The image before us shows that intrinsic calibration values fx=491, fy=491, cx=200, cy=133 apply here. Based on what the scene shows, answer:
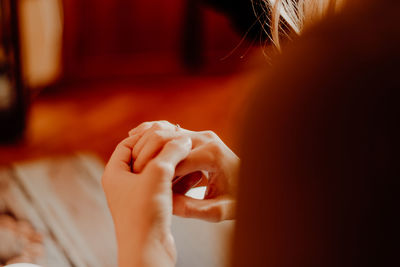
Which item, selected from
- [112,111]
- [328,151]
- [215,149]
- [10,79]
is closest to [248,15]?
[215,149]

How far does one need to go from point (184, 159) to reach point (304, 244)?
0.87ft

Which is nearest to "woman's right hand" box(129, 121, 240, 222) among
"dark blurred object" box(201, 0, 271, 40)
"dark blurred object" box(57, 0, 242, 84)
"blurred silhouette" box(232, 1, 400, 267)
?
"blurred silhouette" box(232, 1, 400, 267)

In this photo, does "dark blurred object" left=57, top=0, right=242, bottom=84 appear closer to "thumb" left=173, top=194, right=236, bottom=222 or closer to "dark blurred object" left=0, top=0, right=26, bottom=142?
"dark blurred object" left=0, top=0, right=26, bottom=142

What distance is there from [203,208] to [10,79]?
1.72m

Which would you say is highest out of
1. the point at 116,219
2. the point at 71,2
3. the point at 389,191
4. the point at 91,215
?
the point at 71,2

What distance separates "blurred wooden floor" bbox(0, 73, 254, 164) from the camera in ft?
7.06

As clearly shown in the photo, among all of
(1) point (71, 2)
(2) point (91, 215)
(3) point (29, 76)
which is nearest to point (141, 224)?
(2) point (91, 215)

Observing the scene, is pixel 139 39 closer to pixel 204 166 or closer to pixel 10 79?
pixel 10 79

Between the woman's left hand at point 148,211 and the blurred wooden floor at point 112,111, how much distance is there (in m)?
1.48

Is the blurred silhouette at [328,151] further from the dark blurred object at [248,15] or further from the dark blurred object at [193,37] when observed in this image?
the dark blurred object at [193,37]

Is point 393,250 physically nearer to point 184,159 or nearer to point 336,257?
point 336,257

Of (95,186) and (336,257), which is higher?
(336,257)

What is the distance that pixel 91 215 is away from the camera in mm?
1720

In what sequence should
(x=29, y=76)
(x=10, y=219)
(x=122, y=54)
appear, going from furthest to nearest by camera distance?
1. (x=122, y=54)
2. (x=29, y=76)
3. (x=10, y=219)
